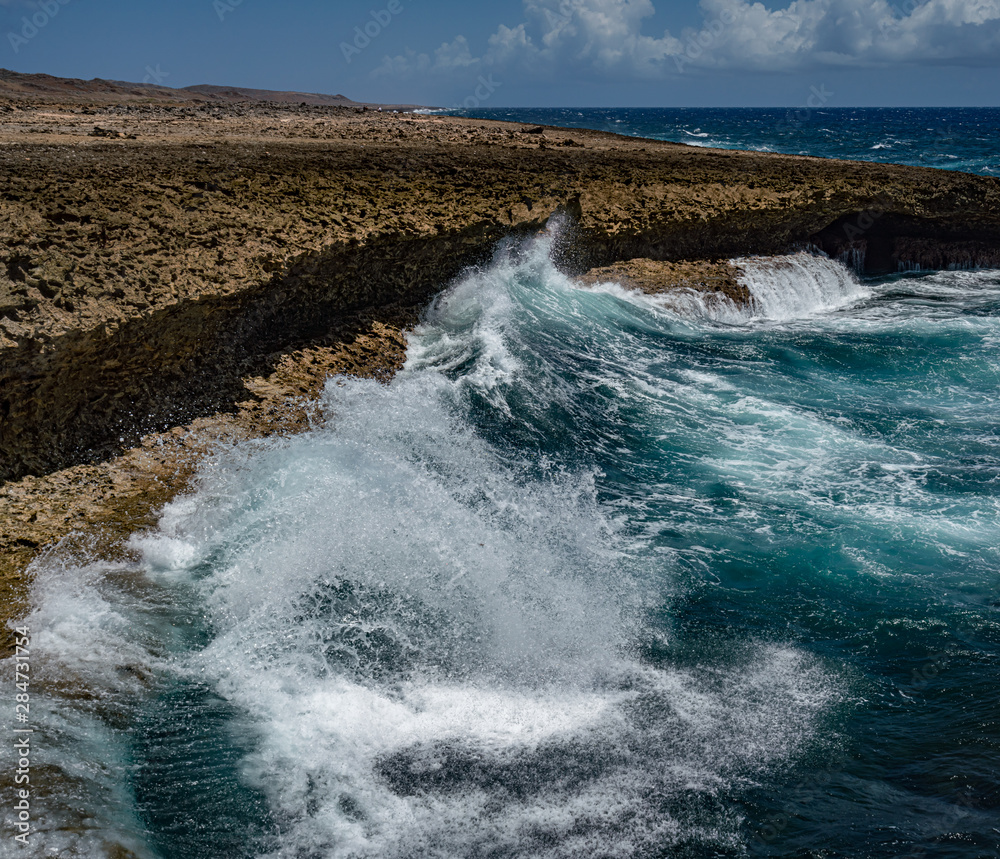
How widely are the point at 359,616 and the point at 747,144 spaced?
50220mm

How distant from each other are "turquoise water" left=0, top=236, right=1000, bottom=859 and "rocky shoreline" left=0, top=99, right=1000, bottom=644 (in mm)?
600

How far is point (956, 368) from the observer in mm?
11406

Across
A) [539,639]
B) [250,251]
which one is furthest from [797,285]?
[539,639]

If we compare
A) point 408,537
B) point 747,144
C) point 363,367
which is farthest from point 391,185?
point 747,144

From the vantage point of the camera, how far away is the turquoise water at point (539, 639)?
13.4 ft

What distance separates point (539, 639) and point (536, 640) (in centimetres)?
3

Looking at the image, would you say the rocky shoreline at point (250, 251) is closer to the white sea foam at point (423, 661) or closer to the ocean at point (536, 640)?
the ocean at point (536, 640)

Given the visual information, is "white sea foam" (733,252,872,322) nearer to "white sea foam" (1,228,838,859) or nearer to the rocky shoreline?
the rocky shoreline

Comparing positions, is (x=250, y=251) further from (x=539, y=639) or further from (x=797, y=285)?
(x=797, y=285)

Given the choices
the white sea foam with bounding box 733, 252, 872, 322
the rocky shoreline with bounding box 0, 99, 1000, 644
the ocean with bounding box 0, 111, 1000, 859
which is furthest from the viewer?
the white sea foam with bounding box 733, 252, 872, 322

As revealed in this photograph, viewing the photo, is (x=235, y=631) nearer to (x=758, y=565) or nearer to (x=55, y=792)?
(x=55, y=792)

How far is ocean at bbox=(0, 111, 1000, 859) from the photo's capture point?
407 centimetres

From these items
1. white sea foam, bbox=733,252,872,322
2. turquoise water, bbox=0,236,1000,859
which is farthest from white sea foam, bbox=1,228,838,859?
white sea foam, bbox=733,252,872,322

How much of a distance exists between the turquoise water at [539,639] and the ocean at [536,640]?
0.9 inches
